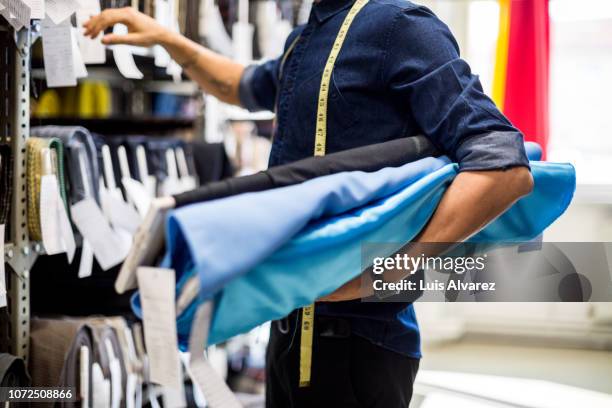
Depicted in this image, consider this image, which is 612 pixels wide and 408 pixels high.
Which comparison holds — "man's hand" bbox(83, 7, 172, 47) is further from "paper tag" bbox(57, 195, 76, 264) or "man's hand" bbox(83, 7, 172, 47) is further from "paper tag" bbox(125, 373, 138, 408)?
"paper tag" bbox(125, 373, 138, 408)

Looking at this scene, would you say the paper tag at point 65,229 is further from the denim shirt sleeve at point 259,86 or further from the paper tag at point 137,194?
the denim shirt sleeve at point 259,86

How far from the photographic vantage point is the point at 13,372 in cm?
127

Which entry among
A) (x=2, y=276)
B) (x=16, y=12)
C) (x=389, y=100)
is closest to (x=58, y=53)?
(x=16, y=12)

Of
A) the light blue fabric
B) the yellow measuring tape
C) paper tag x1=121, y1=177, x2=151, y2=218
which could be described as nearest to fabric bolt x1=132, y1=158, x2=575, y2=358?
the light blue fabric

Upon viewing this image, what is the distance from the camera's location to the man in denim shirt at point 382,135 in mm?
937

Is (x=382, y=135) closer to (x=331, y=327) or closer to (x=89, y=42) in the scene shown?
(x=331, y=327)

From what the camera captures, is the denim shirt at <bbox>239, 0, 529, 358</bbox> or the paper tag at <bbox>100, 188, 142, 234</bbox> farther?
the paper tag at <bbox>100, 188, 142, 234</bbox>

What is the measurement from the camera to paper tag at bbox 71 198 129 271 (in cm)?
142

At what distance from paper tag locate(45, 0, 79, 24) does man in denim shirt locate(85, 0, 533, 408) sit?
47cm

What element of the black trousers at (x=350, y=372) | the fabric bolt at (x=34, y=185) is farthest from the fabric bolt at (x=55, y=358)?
the black trousers at (x=350, y=372)

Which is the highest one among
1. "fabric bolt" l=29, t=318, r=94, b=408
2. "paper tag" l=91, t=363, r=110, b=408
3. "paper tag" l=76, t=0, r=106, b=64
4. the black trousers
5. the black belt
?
"paper tag" l=76, t=0, r=106, b=64

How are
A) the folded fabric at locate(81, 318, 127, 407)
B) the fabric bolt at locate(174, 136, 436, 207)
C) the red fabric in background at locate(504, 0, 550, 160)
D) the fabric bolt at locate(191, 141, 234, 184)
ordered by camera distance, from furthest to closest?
the fabric bolt at locate(191, 141, 234, 184) → the red fabric in background at locate(504, 0, 550, 160) → the folded fabric at locate(81, 318, 127, 407) → the fabric bolt at locate(174, 136, 436, 207)

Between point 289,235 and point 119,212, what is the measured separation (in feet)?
2.42

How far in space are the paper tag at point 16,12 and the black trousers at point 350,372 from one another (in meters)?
0.79
